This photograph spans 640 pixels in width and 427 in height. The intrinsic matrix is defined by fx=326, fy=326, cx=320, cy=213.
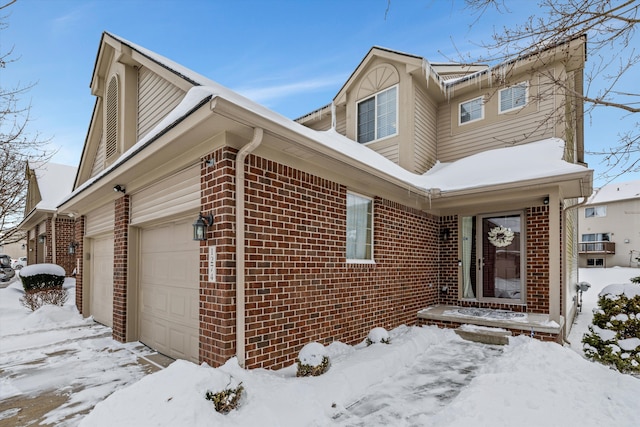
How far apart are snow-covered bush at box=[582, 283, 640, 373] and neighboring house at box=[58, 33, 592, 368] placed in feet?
2.57

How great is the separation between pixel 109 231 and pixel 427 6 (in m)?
6.95

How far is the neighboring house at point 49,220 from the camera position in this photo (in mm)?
13539

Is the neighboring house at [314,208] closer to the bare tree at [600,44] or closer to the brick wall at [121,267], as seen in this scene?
the brick wall at [121,267]

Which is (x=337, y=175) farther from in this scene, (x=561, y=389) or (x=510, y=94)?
(x=510, y=94)

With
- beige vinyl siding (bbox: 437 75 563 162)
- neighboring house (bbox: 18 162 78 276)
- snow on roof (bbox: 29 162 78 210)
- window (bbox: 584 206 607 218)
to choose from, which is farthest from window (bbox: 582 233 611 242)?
snow on roof (bbox: 29 162 78 210)

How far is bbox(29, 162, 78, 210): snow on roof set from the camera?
14.5 m

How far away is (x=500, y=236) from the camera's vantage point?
7.66 m

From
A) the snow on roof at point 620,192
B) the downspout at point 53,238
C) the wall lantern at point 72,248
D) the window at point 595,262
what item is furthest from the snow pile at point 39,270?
the window at point 595,262

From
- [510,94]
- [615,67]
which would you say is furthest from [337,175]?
[510,94]

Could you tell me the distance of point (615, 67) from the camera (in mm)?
3885

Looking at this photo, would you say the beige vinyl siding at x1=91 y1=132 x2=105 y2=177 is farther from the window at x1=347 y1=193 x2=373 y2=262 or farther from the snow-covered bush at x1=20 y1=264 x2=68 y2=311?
the window at x1=347 y1=193 x2=373 y2=262

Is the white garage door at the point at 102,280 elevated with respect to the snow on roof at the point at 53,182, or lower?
lower

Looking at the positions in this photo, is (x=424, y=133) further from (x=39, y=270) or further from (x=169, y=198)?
(x=39, y=270)

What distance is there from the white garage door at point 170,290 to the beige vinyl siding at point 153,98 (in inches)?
75.2
